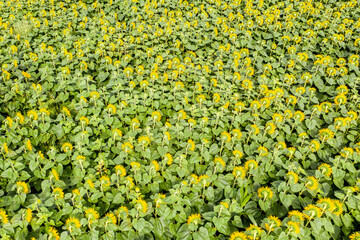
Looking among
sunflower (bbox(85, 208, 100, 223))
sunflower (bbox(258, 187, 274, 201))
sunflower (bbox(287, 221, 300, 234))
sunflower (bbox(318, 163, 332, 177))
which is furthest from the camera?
sunflower (bbox(318, 163, 332, 177))

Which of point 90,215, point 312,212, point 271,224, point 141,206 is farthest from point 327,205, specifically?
point 90,215

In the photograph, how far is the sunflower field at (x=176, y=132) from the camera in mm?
2484

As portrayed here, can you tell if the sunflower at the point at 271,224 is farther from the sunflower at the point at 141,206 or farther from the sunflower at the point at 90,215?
the sunflower at the point at 90,215

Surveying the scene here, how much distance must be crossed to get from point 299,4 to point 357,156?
4997mm

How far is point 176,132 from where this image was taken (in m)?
3.41

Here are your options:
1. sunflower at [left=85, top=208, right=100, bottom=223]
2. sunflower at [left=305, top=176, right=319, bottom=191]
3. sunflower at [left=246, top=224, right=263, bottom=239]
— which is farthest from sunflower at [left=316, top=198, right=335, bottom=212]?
sunflower at [left=85, top=208, right=100, bottom=223]

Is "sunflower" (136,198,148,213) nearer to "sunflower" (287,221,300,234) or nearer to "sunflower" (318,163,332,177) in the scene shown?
"sunflower" (287,221,300,234)

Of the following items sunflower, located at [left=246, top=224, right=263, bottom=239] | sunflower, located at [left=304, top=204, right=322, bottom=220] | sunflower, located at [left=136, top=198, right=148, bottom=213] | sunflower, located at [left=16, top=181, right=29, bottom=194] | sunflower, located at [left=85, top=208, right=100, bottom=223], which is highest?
sunflower, located at [left=304, top=204, right=322, bottom=220]

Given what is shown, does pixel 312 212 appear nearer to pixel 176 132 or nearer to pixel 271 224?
pixel 271 224

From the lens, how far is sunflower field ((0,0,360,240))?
2484 millimetres

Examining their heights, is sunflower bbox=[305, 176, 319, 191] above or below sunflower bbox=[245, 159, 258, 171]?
above

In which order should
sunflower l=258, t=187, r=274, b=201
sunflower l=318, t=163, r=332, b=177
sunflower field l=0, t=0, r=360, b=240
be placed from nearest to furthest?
sunflower field l=0, t=0, r=360, b=240
sunflower l=258, t=187, r=274, b=201
sunflower l=318, t=163, r=332, b=177

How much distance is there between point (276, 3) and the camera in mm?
6977

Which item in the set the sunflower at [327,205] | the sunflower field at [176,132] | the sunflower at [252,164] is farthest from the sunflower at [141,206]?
the sunflower at [327,205]
